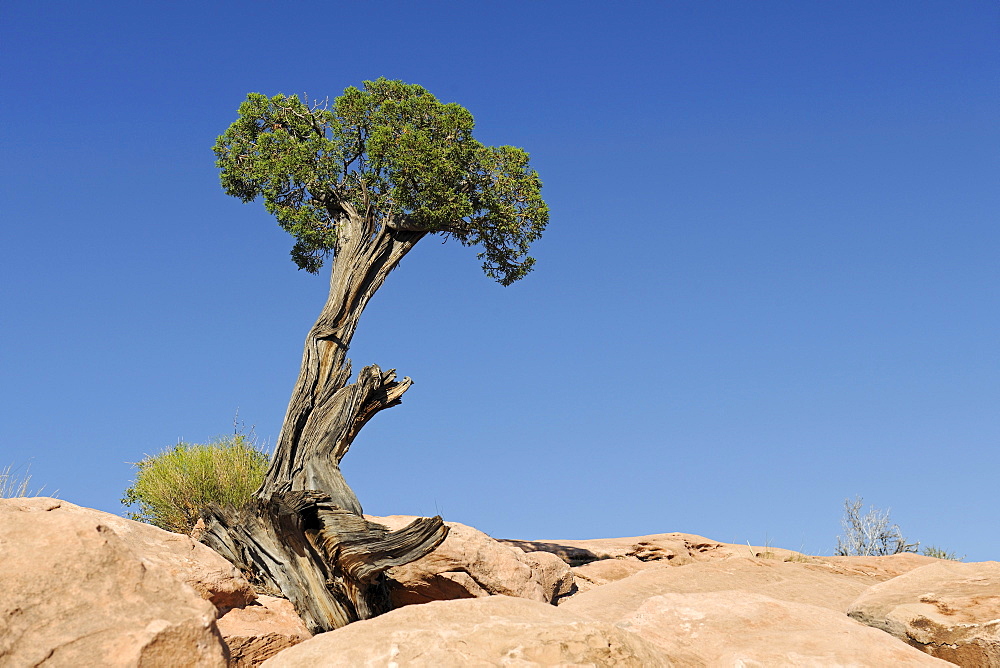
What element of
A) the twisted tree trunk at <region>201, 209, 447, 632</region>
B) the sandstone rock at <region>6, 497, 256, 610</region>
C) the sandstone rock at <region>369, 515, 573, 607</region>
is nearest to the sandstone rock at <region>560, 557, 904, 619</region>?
the sandstone rock at <region>369, 515, 573, 607</region>

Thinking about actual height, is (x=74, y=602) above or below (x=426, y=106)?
below

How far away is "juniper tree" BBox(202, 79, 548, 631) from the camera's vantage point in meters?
8.93

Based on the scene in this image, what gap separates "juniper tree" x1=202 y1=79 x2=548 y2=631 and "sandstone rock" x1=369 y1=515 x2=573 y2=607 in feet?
1.43

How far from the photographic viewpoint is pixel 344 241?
13578 mm

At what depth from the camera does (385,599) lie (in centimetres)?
930

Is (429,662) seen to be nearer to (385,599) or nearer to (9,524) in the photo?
(9,524)

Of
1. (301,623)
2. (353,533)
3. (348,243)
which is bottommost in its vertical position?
(301,623)

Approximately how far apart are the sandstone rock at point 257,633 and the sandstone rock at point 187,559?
17 cm

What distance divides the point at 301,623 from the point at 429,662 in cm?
498

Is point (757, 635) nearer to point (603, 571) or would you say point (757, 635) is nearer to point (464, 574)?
point (464, 574)

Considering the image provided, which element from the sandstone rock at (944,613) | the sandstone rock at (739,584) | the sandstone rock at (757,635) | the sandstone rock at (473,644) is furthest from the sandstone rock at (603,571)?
the sandstone rock at (473,644)

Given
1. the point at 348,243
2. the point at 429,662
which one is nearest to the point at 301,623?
the point at 429,662

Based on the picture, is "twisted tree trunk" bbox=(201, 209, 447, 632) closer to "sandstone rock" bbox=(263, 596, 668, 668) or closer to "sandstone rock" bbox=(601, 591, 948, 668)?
"sandstone rock" bbox=(601, 591, 948, 668)

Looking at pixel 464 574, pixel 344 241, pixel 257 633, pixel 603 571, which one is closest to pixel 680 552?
pixel 603 571
